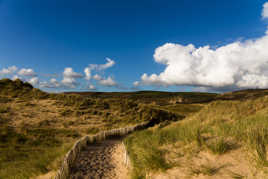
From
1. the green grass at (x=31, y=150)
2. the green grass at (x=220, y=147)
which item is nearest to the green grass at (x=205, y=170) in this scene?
the green grass at (x=220, y=147)

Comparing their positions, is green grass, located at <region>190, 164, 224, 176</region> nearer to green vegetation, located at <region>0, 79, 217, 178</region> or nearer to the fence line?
green vegetation, located at <region>0, 79, 217, 178</region>

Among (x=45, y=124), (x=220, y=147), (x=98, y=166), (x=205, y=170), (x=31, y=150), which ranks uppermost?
(x=220, y=147)

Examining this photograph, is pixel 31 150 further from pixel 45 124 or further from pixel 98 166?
pixel 98 166

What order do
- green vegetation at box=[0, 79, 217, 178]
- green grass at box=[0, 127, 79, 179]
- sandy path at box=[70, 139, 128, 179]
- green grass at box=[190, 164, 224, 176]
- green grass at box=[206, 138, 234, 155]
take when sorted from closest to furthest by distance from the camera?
green grass at box=[190, 164, 224, 176], green grass at box=[206, 138, 234, 155], sandy path at box=[70, 139, 128, 179], green grass at box=[0, 127, 79, 179], green vegetation at box=[0, 79, 217, 178]

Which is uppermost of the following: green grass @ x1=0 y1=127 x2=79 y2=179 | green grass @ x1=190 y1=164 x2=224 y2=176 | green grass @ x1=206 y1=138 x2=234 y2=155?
green grass @ x1=206 y1=138 x2=234 y2=155

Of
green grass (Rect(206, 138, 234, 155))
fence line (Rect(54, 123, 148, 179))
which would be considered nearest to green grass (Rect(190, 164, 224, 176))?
green grass (Rect(206, 138, 234, 155))

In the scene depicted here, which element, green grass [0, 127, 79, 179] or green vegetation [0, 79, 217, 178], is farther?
green vegetation [0, 79, 217, 178]

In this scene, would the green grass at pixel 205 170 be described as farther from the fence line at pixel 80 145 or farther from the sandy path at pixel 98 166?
the fence line at pixel 80 145

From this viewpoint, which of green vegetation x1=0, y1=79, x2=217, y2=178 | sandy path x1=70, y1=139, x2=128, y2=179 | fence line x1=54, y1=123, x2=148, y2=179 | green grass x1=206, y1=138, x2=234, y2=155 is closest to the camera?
green grass x1=206, y1=138, x2=234, y2=155

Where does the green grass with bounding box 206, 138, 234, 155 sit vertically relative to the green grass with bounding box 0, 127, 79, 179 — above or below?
above

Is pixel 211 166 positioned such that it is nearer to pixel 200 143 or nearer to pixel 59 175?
pixel 200 143

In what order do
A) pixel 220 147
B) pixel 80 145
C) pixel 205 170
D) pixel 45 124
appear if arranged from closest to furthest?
pixel 205 170, pixel 220 147, pixel 80 145, pixel 45 124

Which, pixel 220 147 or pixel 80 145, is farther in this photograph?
pixel 80 145

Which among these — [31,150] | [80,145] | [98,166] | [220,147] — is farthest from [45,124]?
[220,147]
